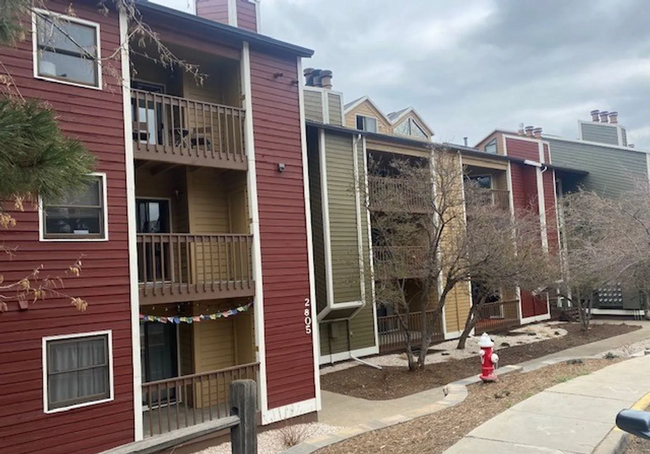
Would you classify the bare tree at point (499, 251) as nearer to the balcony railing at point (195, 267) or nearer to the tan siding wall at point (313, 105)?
the tan siding wall at point (313, 105)

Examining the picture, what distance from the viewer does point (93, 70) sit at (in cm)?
862

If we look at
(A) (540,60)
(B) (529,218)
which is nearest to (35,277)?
(B) (529,218)

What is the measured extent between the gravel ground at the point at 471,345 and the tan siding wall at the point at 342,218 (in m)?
2.11

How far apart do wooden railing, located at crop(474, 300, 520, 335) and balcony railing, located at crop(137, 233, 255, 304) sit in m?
12.6

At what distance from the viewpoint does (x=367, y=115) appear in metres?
22.9

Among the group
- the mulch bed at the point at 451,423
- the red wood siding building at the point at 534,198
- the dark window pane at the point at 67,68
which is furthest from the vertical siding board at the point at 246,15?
the red wood siding building at the point at 534,198

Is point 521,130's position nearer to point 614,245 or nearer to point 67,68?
point 614,245

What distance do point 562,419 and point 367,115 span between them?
1842cm

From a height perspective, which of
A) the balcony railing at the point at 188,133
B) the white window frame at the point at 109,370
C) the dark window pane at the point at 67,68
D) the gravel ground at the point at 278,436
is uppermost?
the dark window pane at the point at 67,68

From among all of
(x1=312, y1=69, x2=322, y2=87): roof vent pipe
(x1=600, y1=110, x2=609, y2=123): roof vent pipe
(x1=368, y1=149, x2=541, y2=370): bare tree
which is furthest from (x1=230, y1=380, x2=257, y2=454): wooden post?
(x1=600, y1=110, x2=609, y2=123): roof vent pipe

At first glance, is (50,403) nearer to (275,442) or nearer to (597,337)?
(275,442)

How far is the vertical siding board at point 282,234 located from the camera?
1043 cm

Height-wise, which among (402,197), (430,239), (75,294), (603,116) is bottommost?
(75,294)

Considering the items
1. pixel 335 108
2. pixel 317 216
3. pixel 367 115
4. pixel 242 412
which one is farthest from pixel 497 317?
pixel 242 412
